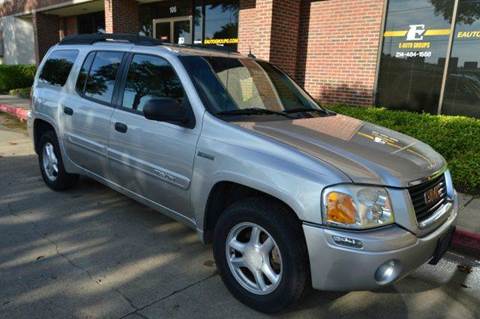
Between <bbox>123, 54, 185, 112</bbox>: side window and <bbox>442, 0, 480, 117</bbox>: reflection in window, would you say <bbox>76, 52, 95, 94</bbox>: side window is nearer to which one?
<bbox>123, 54, 185, 112</bbox>: side window

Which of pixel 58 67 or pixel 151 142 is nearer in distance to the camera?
pixel 151 142

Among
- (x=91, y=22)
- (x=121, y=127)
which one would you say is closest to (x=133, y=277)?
(x=121, y=127)

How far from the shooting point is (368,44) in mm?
8398

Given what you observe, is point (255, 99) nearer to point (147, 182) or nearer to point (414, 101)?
point (147, 182)

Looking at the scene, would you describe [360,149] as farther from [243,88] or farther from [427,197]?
[243,88]

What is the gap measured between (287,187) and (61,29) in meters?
20.1

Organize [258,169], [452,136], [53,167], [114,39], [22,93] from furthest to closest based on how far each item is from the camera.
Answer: [22,93]
[452,136]
[53,167]
[114,39]
[258,169]

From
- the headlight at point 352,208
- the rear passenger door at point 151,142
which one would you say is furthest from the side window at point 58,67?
the headlight at point 352,208

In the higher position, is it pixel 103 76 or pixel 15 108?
pixel 103 76

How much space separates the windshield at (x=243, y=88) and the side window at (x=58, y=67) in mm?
2036

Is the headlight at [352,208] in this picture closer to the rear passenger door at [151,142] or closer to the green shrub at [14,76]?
the rear passenger door at [151,142]

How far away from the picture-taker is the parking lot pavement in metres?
2.99

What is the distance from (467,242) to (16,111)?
11624mm

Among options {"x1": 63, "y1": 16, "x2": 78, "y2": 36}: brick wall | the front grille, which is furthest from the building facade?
{"x1": 63, "y1": 16, "x2": 78, "y2": 36}: brick wall
